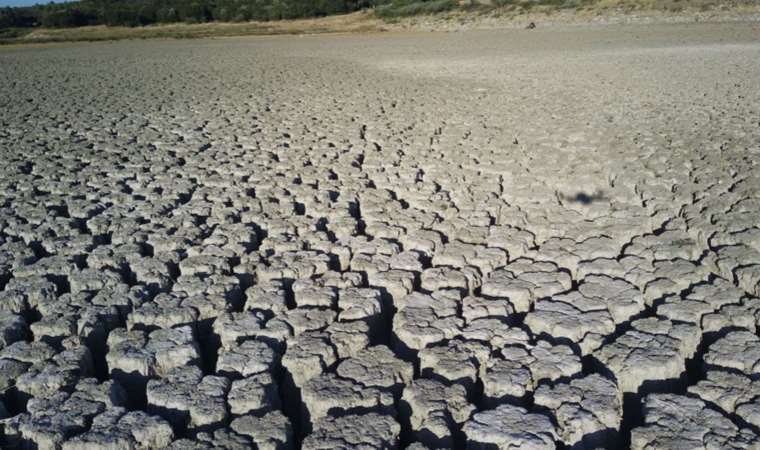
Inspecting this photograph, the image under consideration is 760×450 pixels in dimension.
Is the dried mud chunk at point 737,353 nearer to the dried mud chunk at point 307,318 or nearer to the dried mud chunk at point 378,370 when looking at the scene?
the dried mud chunk at point 378,370

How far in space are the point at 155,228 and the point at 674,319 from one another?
2601 mm

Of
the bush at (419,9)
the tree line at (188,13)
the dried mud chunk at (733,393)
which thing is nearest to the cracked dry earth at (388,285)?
the dried mud chunk at (733,393)

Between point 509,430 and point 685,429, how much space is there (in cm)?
48

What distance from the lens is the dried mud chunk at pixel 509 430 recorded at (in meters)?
1.48

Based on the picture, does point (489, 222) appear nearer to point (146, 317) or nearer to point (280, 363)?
point (280, 363)

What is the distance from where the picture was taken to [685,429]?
4.96ft

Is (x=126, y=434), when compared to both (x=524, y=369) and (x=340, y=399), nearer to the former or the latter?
(x=340, y=399)

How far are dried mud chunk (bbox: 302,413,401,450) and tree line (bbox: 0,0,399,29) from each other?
32281mm

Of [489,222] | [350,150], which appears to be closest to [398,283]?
[489,222]

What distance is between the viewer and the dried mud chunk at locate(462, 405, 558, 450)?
4.85 feet

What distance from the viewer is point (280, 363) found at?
1.89 metres

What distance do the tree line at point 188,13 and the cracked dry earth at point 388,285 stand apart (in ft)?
92.3

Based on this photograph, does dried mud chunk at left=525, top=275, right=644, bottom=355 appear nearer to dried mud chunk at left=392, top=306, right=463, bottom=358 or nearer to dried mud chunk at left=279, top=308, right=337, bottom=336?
dried mud chunk at left=392, top=306, right=463, bottom=358

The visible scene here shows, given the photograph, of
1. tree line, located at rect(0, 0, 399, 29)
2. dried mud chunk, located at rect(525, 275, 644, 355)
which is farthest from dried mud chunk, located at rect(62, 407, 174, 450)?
tree line, located at rect(0, 0, 399, 29)
